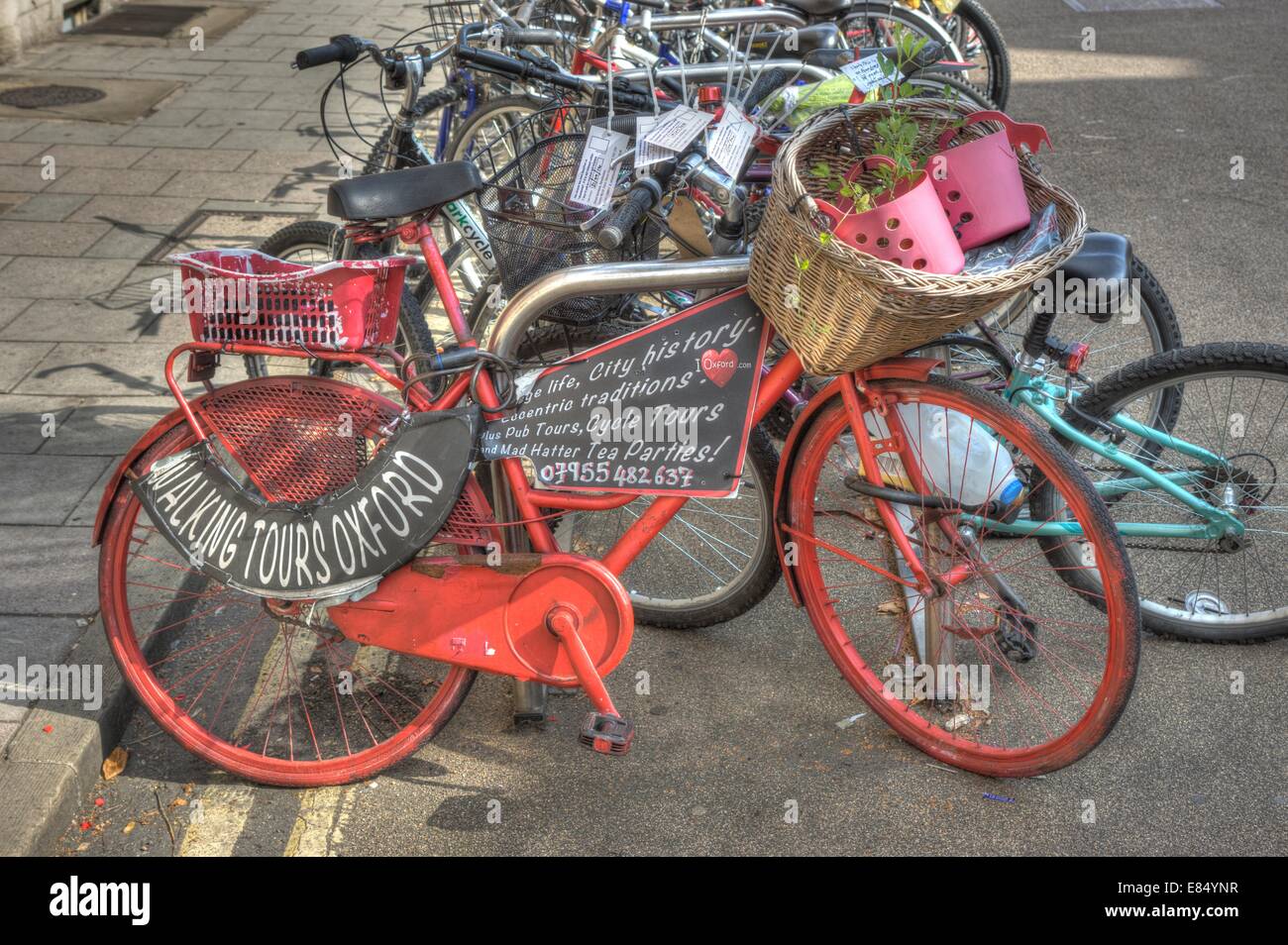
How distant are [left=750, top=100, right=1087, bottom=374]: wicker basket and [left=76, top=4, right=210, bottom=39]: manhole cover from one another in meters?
7.86

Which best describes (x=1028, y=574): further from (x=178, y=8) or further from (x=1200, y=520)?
(x=178, y=8)

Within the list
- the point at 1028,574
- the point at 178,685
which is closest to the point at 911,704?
the point at 1028,574

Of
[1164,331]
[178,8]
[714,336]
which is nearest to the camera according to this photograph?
[714,336]

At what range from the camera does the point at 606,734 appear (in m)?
2.81

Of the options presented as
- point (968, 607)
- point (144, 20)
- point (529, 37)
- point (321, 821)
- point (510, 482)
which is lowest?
point (144, 20)

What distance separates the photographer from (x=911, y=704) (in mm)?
3238

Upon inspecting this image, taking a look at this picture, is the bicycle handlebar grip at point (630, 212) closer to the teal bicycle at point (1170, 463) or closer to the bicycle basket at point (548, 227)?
the bicycle basket at point (548, 227)

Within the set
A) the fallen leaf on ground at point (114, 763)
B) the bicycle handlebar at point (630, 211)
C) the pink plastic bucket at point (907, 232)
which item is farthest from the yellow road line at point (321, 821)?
the pink plastic bucket at point (907, 232)

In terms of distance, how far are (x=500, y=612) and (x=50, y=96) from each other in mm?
6316

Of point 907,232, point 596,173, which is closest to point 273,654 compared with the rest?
point 596,173

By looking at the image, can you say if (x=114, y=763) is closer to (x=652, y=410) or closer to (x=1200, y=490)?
(x=652, y=410)

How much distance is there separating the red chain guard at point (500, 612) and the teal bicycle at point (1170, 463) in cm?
98

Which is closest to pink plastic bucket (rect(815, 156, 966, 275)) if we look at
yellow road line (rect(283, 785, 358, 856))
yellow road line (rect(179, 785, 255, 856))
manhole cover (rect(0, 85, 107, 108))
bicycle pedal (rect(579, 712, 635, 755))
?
bicycle pedal (rect(579, 712, 635, 755))
